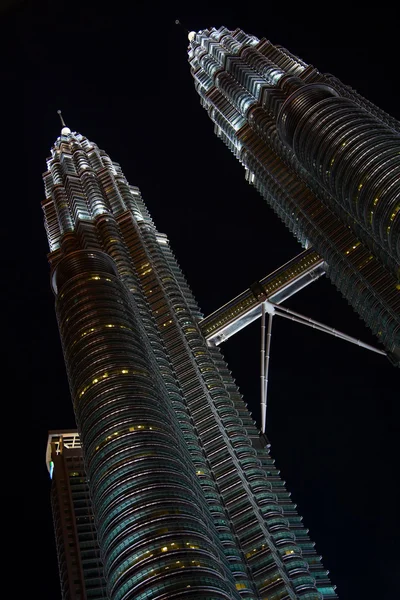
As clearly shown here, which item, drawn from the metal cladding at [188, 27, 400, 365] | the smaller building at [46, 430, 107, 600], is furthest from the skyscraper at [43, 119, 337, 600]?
the metal cladding at [188, 27, 400, 365]

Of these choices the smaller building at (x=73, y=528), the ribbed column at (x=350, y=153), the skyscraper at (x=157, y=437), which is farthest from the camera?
the smaller building at (x=73, y=528)

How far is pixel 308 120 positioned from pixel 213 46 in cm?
5538

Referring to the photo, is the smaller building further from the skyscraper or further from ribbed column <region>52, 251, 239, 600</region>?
ribbed column <region>52, 251, 239, 600</region>

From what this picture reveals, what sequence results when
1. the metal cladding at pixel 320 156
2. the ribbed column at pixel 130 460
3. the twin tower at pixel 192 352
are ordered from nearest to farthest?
the ribbed column at pixel 130 460
the twin tower at pixel 192 352
the metal cladding at pixel 320 156

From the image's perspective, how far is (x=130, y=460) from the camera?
55.1 meters

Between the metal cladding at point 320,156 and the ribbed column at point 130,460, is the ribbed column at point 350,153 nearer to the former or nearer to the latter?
the metal cladding at point 320,156

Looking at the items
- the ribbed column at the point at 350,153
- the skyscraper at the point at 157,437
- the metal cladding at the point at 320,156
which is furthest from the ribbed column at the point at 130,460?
the metal cladding at the point at 320,156

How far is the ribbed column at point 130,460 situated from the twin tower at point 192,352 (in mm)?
132

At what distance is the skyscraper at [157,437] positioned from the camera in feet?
162

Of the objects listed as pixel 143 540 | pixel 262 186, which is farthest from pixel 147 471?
pixel 262 186

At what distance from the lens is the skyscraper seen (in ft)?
162

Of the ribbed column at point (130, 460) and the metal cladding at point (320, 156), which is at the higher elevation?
the metal cladding at point (320, 156)

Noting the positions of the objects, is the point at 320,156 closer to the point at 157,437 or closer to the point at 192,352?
the point at 192,352

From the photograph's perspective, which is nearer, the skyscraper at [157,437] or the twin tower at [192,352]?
the skyscraper at [157,437]
